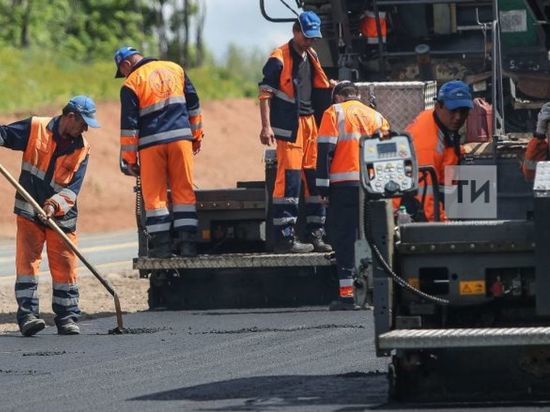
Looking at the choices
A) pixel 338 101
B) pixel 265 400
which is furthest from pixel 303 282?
pixel 265 400

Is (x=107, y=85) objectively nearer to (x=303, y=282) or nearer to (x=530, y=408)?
(x=303, y=282)

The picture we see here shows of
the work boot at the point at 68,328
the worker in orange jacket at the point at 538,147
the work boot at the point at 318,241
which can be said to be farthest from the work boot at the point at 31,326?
the worker in orange jacket at the point at 538,147

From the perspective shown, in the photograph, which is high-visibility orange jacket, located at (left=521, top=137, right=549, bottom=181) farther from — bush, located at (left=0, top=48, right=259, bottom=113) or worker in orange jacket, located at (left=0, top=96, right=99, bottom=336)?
bush, located at (left=0, top=48, right=259, bottom=113)

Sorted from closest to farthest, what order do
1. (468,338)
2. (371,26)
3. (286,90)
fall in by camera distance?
(468,338) < (286,90) < (371,26)

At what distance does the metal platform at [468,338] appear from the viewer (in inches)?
345

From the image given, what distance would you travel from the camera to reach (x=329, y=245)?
589 inches

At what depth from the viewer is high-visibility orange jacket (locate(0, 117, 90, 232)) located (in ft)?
45.2

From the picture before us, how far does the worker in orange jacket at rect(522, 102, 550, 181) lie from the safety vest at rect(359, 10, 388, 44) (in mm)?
5705

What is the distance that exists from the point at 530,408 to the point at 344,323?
451 cm

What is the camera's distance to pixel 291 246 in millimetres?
14820

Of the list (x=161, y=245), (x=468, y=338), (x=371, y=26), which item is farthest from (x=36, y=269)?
(x=468, y=338)

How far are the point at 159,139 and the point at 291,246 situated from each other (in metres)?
1.35

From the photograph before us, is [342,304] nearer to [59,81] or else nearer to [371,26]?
[371,26]

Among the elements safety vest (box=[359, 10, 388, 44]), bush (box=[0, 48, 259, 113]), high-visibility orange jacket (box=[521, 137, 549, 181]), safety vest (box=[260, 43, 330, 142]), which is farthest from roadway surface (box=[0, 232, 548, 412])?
bush (box=[0, 48, 259, 113])
